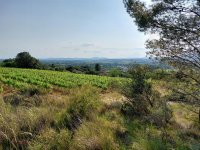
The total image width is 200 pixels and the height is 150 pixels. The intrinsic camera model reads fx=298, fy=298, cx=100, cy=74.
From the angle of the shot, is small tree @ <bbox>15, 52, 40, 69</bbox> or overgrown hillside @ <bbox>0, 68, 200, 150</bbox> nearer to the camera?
overgrown hillside @ <bbox>0, 68, 200, 150</bbox>

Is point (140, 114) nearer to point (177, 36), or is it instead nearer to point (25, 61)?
point (177, 36)

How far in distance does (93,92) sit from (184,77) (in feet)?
10.1

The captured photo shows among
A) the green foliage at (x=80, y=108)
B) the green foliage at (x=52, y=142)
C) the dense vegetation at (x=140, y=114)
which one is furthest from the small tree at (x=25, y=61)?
the green foliage at (x=52, y=142)

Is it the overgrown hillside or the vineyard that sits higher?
the overgrown hillside

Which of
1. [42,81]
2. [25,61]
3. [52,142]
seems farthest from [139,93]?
[25,61]

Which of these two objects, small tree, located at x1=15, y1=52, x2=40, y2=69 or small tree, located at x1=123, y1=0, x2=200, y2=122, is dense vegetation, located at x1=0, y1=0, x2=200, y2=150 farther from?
small tree, located at x1=15, y1=52, x2=40, y2=69

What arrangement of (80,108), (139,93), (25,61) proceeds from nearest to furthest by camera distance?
(80,108)
(139,93)
(25,61)

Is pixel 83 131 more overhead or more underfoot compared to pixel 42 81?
more overhead

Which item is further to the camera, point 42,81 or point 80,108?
point 42,81

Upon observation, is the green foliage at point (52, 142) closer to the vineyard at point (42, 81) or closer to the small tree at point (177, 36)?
the small tree at point (177, 36)

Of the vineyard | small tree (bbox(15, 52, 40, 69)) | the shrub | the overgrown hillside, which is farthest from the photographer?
small tree (bbox(15, 52, 40, 69))

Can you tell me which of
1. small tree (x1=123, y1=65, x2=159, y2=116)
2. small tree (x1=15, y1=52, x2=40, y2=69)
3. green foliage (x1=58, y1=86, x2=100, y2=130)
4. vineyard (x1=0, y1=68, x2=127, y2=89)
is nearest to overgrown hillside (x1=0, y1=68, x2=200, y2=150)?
green foliage (x1=58, y1=86, x2=100, y2=130)

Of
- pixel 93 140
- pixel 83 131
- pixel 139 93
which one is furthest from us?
pixel 139 93

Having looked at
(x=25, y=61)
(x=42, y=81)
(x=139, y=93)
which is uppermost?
(x=139, y=93)
